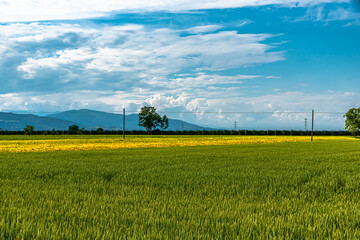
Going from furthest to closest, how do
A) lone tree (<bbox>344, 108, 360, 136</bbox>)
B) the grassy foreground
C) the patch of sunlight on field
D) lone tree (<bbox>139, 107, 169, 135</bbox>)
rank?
lone tree (<bbox>139, 107, 169, 135</bbox>), lone tree (<bbox>344, 108, 360, 136</bbox>), the patch of sunlight on field, the grassy foreground

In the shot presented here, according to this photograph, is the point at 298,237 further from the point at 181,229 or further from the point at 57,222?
the point at 57,222

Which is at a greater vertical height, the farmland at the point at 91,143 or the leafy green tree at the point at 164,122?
the leafy green tree at the point at 164,122

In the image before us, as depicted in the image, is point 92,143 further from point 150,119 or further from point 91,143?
point 150,119

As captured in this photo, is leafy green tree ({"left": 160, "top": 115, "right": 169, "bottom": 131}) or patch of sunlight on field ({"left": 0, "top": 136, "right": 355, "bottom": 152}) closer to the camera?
patch of sunlight on field ({"left": 0, "top": 136, "right": 355, "bottom": 152})

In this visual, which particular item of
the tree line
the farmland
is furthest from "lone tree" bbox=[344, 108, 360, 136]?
the farmland

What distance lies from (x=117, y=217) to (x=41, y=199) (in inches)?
92.9

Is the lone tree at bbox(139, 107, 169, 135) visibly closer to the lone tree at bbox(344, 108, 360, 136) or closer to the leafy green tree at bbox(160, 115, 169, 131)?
the leafy green tree at bbox(160, 115, 169, 131)

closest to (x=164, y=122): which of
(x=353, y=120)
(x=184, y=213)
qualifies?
(x=353, y=120)

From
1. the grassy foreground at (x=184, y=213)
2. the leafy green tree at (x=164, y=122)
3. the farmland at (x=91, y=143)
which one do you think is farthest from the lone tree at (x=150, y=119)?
the grassy foreground at (x=184, y=213)

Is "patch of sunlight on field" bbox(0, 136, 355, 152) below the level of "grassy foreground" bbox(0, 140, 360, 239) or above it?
below

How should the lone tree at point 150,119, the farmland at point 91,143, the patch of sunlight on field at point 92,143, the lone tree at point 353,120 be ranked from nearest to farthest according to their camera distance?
the patch of sunlight on field at point 92,143
the farmland at point 91,143
the lone tree at point 353,120
the lone tree at point 150,119

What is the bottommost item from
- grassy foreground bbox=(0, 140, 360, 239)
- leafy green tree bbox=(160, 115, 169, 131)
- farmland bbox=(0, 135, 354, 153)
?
farmland bbox=(0, 135, 354, 153)

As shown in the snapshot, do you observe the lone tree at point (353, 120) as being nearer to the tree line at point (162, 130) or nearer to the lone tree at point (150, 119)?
the tree line at point (162, 130)

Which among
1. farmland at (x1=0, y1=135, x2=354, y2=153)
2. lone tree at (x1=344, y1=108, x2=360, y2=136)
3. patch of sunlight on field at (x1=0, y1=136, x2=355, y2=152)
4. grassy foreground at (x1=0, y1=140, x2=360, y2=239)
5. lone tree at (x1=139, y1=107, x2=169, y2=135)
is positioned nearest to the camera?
grassy foreground at (x1=0, y1=140, x2=360, y2=239)
